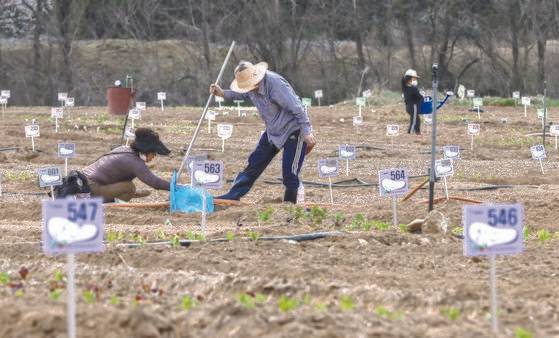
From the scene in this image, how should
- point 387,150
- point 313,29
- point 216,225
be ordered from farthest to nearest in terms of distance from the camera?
point 313,29, point 387,150, point 216,225

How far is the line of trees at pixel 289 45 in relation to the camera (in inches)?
1859

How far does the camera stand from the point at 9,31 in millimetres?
49812

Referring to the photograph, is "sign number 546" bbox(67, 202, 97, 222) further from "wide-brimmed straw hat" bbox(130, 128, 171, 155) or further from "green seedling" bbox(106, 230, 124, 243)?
"wide-brimmed straw hat" bbox(130, 128, 171, 155)

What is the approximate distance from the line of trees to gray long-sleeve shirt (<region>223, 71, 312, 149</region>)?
3423 cm

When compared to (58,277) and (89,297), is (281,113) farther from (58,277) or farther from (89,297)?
(89,297)

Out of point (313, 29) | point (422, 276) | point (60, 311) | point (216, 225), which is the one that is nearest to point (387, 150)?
point (216, 225)

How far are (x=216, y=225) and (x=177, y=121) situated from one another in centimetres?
2110

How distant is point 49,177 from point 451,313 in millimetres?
7021

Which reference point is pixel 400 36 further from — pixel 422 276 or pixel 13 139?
pixel 422 276

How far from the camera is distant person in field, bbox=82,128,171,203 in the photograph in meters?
12.5

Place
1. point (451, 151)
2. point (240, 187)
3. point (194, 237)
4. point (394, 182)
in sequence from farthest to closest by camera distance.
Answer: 1. point (451, 151)
2. point (240, 187)
3. point (394, 182)
4. point (194, 237)

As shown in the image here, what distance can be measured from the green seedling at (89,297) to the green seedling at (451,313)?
186 cm

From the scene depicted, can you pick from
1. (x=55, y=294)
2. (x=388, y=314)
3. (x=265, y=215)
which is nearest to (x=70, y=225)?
(x=55, y=294)

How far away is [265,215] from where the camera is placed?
11180 mm
